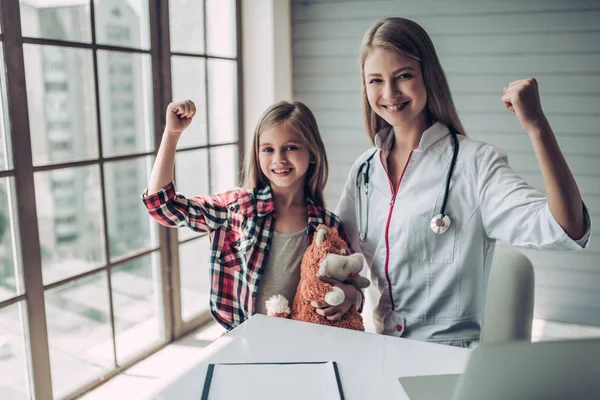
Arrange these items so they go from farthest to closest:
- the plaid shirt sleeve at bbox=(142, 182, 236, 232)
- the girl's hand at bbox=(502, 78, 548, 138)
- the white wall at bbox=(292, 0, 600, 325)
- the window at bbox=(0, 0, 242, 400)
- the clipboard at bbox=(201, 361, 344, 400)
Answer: the white wall at bbox=(292, 0, 600, 325), the window at bbox=(0, 0, 242, 400), the plaid shirt sleeve at bbox=(142, 182, 236, 232), the girl's hand at bbox=(502, 78, 548, 138), the clipboard at bbox=(201, 361, 344, 400)

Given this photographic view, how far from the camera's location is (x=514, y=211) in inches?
51.3

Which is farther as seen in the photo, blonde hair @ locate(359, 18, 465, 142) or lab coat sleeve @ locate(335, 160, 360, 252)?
lab coat sleeve @ locate(335, 160, 360, 252)

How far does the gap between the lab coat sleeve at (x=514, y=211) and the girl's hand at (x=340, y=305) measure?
0.41m

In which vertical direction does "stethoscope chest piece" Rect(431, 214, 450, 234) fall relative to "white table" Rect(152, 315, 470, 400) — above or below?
above

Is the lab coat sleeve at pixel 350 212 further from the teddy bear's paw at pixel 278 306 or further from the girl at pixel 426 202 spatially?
the teddy bear's paw at pixel 278 306

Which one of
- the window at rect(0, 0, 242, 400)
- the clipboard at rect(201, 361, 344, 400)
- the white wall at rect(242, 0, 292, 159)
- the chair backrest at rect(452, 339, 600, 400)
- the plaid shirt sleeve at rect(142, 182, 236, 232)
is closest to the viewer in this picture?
the chair backrest at rect(452, 339, 600, 400)

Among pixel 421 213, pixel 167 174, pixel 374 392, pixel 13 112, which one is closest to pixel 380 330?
pixel 421 213

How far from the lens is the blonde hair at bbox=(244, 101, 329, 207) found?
5.52 ft

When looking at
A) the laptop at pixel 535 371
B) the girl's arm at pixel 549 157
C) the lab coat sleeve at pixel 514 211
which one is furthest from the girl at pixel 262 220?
the laptop at pixel 535 371

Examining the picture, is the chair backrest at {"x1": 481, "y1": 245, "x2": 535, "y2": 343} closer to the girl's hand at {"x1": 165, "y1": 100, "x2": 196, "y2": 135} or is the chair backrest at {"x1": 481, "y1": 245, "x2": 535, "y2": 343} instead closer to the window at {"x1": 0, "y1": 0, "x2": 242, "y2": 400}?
the girl's hand at {"x1": 165, "y1": 100, "x2": 196, "y2": 135}

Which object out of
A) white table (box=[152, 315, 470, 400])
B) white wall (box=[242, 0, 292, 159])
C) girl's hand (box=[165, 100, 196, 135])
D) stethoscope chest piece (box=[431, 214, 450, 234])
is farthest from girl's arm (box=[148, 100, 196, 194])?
white wall (box=[242, 0, 292, 159])

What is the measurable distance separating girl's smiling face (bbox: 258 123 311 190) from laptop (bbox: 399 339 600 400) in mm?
1131

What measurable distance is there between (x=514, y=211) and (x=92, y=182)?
5.95ft

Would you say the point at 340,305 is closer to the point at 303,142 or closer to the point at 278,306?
the point at 278,306
